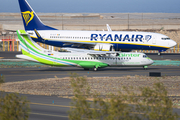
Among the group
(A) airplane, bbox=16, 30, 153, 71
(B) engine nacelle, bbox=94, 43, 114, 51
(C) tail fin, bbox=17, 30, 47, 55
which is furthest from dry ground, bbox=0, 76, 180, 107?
(B) engine nacelle, bbox=94, 43, 114, 51

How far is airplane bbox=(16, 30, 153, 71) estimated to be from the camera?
40.1m

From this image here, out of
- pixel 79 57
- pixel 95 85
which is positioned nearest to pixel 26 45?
pixel 79 57

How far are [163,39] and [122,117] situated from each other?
1938 inches

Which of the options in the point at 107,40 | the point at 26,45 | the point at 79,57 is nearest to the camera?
the point at 26,45

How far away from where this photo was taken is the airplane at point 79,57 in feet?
132

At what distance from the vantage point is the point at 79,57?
4128cm

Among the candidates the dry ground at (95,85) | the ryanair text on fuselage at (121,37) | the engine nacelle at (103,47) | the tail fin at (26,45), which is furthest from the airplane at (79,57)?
the ryanair text on fuselage at (121,37)

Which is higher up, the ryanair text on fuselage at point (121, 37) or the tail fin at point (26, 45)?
the ryanair text on fuselage at point (121, 37)

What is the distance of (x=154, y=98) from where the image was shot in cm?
1130

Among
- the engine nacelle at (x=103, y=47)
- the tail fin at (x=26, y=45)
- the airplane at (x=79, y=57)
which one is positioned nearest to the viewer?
the airplane at (x=79, y=57)

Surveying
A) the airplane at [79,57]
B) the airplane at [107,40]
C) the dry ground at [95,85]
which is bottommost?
the dry ground at [95,85]

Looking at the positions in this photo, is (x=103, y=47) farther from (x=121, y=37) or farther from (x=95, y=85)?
(x=95, y=85)

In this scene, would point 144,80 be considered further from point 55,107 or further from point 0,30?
point 0,30

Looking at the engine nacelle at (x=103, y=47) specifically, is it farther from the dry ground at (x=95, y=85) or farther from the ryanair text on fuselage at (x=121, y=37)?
the dry ground at (x=95, y=85)
